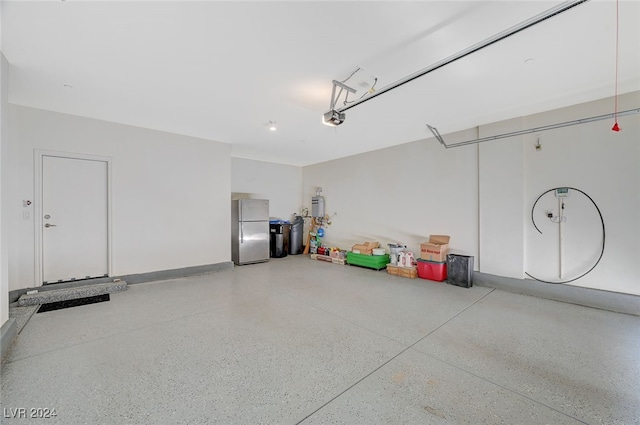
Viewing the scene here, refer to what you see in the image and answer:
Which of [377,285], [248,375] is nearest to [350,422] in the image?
[248,375]

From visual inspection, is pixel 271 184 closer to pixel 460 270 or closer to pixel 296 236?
pixel 296 236

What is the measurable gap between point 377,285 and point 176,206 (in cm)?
422

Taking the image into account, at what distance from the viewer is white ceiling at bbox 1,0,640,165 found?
1970 millimetres

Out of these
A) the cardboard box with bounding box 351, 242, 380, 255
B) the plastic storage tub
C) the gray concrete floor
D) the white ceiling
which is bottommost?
the gray concrete floor

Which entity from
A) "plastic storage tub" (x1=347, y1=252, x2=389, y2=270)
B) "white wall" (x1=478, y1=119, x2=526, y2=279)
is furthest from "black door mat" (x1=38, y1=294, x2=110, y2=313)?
"white wall" (x1=478, y1=119, x2=526, y2=279)

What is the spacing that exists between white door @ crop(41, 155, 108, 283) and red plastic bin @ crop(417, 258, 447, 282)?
5.76m

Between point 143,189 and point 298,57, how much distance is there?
3898mm

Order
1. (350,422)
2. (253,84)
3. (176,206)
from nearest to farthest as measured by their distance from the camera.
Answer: (350,422) → (253,84) → (176,206)

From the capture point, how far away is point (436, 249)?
15.4 feet

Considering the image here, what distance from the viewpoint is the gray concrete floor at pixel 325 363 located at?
1630mm

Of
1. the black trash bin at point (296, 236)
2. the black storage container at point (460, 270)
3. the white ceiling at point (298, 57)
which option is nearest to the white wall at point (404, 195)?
the black storage container at point (460, 270)

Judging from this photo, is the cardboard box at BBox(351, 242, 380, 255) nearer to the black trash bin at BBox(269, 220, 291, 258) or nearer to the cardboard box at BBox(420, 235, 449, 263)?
the cardboard box at BBox(420, 235, 449, 263)

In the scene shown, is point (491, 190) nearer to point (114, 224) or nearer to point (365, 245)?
point (365, 245)

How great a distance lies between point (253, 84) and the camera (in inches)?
120
